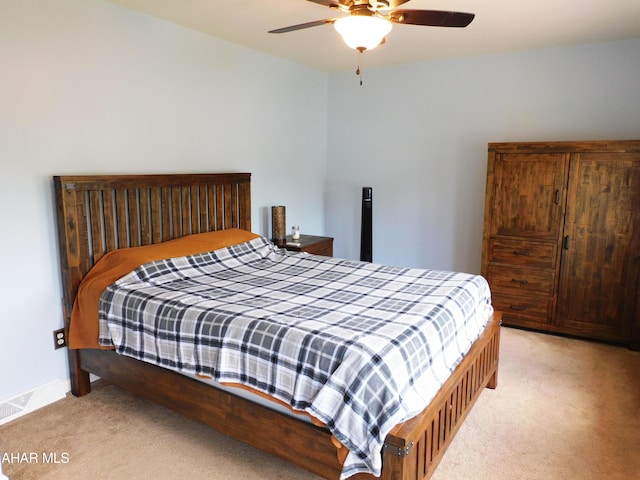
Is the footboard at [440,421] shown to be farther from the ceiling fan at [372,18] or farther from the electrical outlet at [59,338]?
the electrical outlet at [59,338]

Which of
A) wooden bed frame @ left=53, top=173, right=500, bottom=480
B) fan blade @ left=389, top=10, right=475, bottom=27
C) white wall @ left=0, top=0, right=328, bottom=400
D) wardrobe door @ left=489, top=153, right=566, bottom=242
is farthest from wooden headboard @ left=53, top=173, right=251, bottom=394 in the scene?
wardrobe door @ left=489, top=153, right=566, bottom=242

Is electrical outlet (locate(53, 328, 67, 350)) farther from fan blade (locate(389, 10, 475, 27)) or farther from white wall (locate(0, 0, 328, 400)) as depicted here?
fan blade (locate(389, 10, 475, 27))

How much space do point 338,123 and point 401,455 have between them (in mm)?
4064

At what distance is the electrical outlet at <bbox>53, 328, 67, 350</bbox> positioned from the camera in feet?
9.01

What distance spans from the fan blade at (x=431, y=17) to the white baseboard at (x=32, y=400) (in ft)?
9.16

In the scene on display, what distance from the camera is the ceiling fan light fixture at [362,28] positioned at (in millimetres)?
2109

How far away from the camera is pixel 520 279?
3828 millimetres

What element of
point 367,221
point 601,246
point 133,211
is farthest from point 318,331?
point 367,221

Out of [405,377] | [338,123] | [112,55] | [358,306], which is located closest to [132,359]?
[358,306]

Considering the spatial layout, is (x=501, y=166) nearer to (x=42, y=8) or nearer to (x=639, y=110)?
(x=639, y=110)

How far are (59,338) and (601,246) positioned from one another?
3859mm

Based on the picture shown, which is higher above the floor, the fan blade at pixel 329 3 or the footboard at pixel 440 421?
the fan blade at pixel 329 3

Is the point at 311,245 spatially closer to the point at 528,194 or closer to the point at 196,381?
the point at 528,194

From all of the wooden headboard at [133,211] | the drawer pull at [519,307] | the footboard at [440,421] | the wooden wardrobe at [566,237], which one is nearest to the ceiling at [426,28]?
the wooden wardrobe at [566,237]
